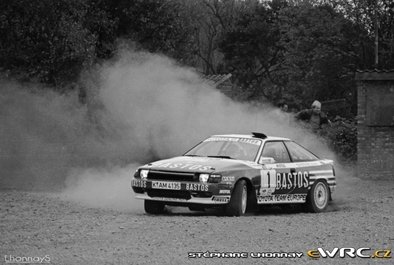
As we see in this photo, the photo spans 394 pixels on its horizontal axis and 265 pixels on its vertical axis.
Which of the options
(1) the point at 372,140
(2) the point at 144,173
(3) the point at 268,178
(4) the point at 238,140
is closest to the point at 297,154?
(4) the point at 238,140

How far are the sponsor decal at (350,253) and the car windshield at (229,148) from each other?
168 inches

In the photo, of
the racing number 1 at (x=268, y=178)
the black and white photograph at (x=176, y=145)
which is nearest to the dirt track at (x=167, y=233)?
the black and white photograph at (x=176, y=145)

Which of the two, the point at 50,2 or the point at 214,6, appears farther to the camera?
the point at 214,6

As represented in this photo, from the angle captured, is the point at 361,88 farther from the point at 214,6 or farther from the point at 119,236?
the point at 214,6

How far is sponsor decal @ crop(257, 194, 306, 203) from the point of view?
545 inches

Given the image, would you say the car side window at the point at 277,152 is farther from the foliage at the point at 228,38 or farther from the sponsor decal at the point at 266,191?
the foliage at the point at 228,38

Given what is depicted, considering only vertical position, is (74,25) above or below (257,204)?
above

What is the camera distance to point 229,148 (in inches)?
565

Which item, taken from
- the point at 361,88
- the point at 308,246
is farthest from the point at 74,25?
the point at 308,246

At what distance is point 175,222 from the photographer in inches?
466

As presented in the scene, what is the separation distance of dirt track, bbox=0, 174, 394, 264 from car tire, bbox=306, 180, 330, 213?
27 centimetres

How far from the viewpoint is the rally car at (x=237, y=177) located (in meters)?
12.8

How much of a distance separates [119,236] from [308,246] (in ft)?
7.41

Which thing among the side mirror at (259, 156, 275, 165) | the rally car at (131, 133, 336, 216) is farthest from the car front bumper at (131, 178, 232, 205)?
the side mirror at (259, 156, 275, 165)
